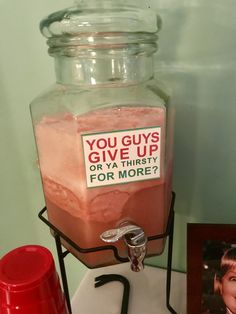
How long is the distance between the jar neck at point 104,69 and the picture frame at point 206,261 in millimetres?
195

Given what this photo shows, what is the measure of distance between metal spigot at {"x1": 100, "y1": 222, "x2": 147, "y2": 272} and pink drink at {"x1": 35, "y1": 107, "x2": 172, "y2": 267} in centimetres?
2

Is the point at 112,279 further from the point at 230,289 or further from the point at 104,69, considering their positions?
the point at 104,69

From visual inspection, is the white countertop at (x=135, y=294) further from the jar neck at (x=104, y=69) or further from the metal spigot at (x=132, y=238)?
the jar neck at (x=104, y=69)

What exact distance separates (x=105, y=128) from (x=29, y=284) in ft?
0.52

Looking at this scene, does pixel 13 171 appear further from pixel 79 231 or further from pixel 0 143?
pixel 79 231

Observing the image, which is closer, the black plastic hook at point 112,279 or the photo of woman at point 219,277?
the photo of woman at point 219,277

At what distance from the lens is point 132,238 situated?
367 mm

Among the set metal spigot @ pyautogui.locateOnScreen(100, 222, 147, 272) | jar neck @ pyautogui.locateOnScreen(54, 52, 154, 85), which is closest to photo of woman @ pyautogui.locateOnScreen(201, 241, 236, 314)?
metal spigot @ pyautogui.locateOnScreen(100, 222, 147, 272)

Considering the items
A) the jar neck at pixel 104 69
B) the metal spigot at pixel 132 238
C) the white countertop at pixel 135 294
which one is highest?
the jar neck at pixel 104 69

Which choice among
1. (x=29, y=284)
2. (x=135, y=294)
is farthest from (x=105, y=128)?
(x=135, y=294)

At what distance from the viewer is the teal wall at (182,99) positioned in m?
0.43

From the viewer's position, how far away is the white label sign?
0.35m

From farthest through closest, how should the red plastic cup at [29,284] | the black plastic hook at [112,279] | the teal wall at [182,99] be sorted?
the black plastic hook at [112,279] → the teal wall at [182,99] → the red plastic cup at [29,284]

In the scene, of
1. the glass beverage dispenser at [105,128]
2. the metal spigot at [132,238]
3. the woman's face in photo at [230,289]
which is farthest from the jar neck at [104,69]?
the woman's face in photo at [230,289]
